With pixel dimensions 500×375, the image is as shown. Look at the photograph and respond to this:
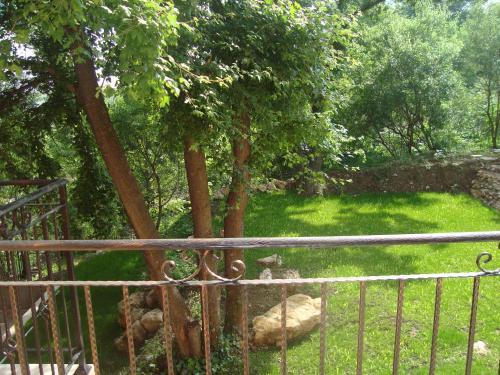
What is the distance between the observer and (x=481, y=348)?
5520 mm

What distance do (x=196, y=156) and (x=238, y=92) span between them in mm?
1069

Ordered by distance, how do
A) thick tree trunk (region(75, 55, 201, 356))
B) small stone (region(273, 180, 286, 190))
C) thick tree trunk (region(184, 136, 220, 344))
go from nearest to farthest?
thick tree trunk (region(75, 55, 201, 356))
thick tree trunk (region(184, 136, 220, 344))
small stone (region(273, 180, 286, 190))

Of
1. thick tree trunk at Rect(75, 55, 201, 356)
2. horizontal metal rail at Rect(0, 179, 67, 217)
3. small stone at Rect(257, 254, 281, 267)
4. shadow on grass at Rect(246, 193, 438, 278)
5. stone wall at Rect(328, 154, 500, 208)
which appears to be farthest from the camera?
stone wall at Rect(328, 154, 500, 208)

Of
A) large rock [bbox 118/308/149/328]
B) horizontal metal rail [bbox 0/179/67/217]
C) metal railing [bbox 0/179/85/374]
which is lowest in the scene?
large rock [bbox 118/308/149/328]

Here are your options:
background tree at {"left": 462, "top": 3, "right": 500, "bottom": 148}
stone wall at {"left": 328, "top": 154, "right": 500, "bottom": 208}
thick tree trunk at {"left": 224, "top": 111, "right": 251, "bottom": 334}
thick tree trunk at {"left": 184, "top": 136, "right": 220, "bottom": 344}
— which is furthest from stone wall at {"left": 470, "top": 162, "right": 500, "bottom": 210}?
thick tree trunk at {"left": 184, "top": 136, "right": 220, "bottom": 344}

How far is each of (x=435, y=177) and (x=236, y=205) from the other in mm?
7427

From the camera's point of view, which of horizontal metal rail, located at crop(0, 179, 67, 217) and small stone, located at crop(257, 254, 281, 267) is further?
small stone, located at crop(257, 254, 281, 267)

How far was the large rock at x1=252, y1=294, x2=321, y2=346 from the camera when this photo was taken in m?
6.21

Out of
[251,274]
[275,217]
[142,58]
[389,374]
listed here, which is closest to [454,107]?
[275,217]

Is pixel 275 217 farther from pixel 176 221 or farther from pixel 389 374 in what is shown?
pixel 389 374

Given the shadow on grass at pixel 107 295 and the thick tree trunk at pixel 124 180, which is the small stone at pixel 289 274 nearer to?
the thick tree trunk at pixel 124 180

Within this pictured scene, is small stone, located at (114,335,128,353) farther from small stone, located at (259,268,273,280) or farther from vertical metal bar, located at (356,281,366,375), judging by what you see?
vertical metal bar, located at (356,281,366,375)

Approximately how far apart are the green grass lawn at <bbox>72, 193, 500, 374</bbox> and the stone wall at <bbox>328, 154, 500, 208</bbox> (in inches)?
16.8

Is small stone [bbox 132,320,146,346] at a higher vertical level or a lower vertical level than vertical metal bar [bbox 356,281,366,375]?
lower
